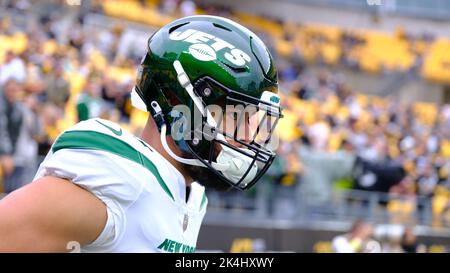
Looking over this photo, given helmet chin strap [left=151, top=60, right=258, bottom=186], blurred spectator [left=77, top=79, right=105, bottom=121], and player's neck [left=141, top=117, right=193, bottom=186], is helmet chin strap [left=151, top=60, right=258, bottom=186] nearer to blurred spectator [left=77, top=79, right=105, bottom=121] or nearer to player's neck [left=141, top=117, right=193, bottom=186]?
player's neck [left=141, top=117, right=193, bottom=186]

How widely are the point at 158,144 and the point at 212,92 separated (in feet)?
0.71

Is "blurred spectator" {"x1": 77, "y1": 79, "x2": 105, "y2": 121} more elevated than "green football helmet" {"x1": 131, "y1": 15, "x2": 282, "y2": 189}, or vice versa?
"blurred spectator" {"x1": 77, "y1": 79, "x2": 105, "y2": 121}

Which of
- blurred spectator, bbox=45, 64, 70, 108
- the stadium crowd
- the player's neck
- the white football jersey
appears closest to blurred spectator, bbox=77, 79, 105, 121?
the stadium crowd

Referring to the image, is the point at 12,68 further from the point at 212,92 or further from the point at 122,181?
the point at 122,181

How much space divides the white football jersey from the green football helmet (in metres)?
0.14

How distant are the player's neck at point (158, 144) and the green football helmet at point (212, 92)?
0.02 metres

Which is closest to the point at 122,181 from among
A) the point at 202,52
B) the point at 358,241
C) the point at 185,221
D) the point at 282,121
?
the point at 185,221

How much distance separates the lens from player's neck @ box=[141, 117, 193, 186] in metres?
2.18

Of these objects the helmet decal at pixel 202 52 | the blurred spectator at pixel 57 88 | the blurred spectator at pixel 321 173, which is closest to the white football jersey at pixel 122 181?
the helmet decal at pixel 202 52

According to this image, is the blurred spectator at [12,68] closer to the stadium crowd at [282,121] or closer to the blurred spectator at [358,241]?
A: the stadium crowd at [282,121]

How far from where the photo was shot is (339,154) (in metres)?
10.2

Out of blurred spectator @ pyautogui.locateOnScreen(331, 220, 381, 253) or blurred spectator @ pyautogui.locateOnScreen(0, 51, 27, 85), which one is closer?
blurred spectator @ pyautogui.locateOnScreen(331, 220, 381, 253)
